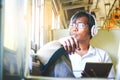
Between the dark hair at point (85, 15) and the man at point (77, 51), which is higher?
the dark hair at point (85, 15)

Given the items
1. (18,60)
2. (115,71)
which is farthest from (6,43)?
(115,71)

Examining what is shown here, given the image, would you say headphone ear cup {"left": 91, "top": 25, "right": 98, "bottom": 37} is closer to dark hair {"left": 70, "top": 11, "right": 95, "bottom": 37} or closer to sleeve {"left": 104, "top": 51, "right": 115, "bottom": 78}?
dark hair {"left": 70, "top": 11, "right": 95, "bottom": 37}

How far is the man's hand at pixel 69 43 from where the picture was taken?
6.71 ft

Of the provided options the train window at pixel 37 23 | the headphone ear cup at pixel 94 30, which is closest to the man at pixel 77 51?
the headphone ear cup at pixel 94 30

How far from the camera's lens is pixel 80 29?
6.66 ft

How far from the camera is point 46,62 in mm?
2051

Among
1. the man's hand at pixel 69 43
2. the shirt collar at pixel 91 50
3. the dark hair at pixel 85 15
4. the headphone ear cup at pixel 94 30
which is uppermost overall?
the dark hair at pixel 85 15

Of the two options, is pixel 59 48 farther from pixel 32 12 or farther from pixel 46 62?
pixel 32 12

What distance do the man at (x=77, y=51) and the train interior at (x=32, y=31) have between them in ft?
0.12

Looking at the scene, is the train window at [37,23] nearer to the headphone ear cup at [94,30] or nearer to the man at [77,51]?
the man at [77,51]

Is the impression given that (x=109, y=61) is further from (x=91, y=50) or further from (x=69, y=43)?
(x=69, y=43)

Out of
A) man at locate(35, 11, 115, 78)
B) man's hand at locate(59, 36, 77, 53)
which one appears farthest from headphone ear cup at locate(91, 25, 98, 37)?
man's hand at locate(59, 36, 77, 53)

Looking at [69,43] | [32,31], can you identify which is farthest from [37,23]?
[69,43]

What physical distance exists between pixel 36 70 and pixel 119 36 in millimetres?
634
